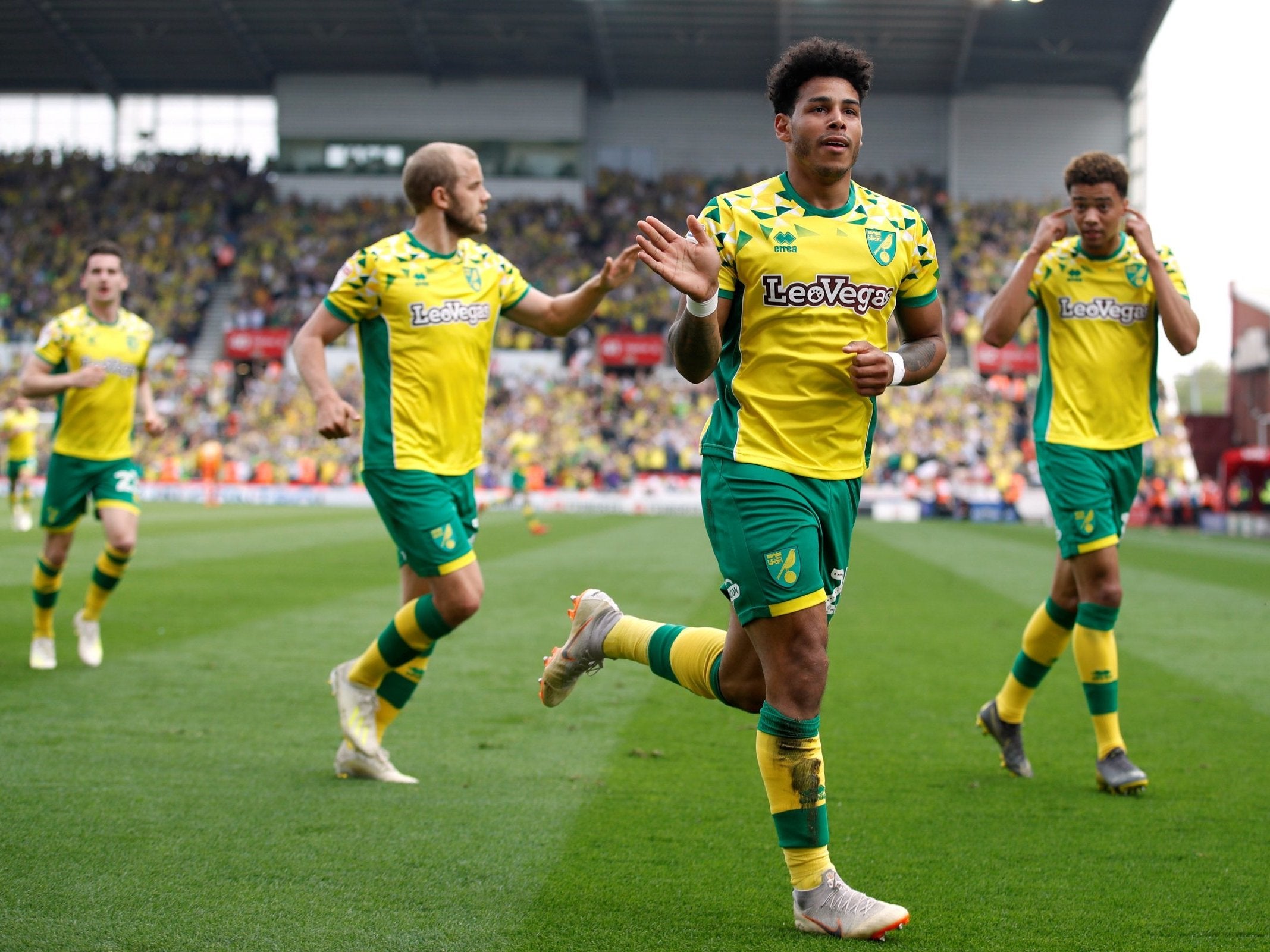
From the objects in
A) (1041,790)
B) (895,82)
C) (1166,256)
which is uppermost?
(895,82)

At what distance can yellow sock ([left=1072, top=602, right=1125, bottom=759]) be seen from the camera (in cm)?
530

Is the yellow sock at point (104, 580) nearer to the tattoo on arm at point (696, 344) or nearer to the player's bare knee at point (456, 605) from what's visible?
the player's bare knee at point (456, 605)

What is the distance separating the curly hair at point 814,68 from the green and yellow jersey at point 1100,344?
6.78 feet

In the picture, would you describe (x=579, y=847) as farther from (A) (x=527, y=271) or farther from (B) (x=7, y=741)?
(A) (x=527, y=271)

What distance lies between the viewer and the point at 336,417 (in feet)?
15.6

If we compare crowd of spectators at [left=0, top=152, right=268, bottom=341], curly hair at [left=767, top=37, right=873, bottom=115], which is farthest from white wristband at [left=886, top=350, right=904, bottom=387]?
crowd of spectators at [left=0, top=152, right=268, bottom=341]

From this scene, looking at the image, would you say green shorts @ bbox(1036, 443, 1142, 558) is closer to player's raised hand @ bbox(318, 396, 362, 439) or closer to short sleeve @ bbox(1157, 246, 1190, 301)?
short sleeve @ bbox(1157, 246, 1190, 301)

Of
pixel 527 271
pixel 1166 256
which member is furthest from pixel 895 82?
pixel 1166 256

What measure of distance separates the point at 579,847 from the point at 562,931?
83 cm

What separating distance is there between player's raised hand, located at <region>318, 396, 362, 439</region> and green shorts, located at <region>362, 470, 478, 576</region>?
373 millimetres

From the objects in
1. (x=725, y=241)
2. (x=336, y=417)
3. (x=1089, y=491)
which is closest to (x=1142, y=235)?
(x=1089, y=491)

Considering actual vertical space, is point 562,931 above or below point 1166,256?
below

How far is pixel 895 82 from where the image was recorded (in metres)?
45.1

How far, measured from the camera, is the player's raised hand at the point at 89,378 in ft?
24.3
